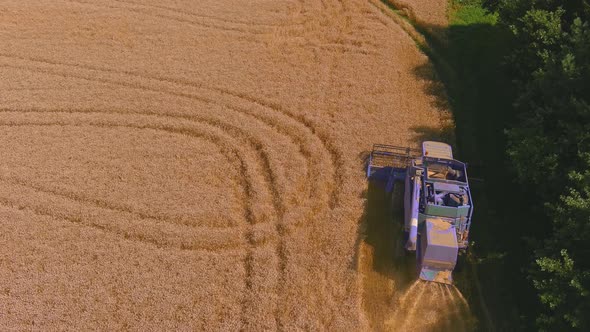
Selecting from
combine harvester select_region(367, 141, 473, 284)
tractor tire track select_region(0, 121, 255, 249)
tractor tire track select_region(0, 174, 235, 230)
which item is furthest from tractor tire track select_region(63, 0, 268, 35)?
tractor tire track select_region(0, 174, 235, 230)

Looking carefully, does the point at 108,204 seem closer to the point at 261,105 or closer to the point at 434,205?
the point at 261,105

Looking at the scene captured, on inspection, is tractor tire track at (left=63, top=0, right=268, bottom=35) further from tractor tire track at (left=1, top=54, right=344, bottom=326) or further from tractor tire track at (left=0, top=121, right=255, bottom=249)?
tractor tire track at (left=0, top=121, right=255, bottom=249)

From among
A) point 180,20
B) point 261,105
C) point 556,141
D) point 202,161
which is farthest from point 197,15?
point 556,141

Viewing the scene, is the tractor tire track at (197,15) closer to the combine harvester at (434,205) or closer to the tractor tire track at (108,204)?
the tractor tire track at (108,204)

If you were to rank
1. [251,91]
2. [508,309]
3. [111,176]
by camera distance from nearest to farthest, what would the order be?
1. [508,309]
2. [111,176]
3. [251,91]

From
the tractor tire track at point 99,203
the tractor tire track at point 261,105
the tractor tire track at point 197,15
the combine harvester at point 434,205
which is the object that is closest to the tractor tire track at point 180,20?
the tractor tire track at point 197,15

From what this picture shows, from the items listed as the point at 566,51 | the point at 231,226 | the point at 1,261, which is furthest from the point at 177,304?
the point at 566,51

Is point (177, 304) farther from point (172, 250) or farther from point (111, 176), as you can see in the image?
point (111, 176)
